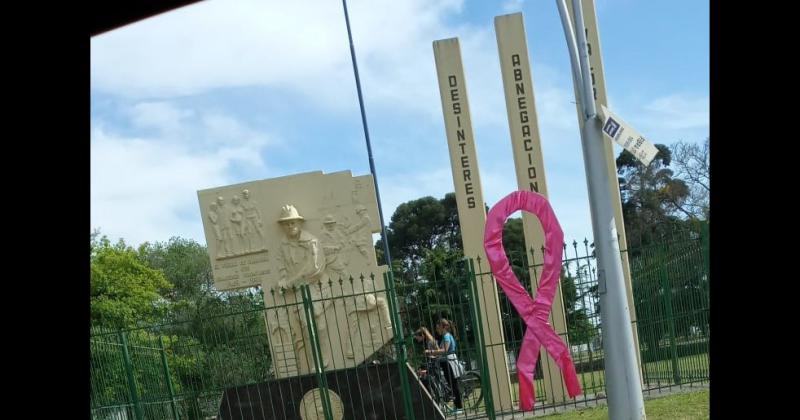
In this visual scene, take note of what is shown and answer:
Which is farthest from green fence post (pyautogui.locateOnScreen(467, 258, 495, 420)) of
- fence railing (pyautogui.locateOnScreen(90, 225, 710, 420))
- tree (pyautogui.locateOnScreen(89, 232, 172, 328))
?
tree (pyautogui.locateOnScreen(89, 232, 172, 328))

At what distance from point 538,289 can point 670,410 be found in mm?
2245

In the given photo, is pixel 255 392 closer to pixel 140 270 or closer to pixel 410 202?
pixel 140 270

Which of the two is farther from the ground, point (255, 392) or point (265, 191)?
point (265, 191)

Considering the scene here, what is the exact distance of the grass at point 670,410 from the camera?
34.4 ft

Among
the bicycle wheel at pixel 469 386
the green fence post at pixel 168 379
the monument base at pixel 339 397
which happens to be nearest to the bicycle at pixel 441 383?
the bicycle wheel at pixel 469 386

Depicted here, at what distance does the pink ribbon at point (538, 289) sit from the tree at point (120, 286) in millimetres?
25369

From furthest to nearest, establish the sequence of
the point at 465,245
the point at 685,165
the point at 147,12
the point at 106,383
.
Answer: the point at 685,165
the point at 465,245
the point at 106,383
the point at 147,12

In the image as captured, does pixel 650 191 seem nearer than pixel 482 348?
No

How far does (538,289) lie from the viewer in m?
11.9

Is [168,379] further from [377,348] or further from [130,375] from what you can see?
[377,348]

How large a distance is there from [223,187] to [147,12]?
11.7m

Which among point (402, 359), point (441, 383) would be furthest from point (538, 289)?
point (441, 383)
